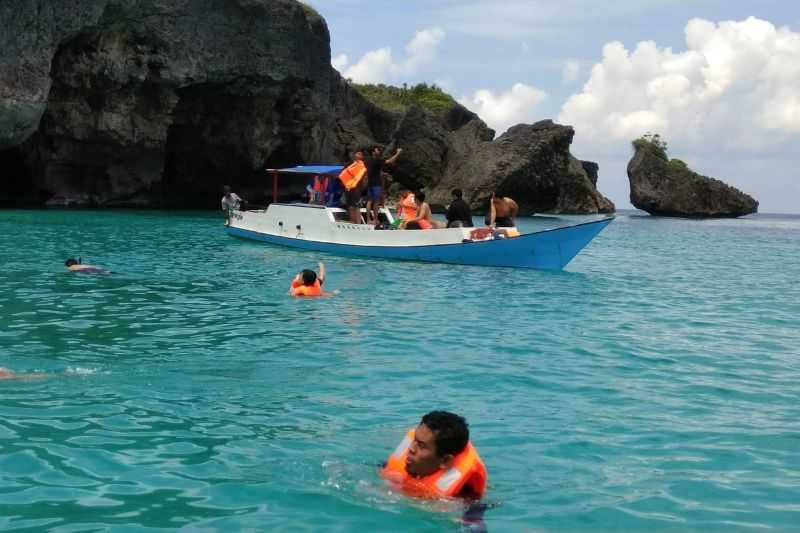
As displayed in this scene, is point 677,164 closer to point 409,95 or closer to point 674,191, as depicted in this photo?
point 674,191

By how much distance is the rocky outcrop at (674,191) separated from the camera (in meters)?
63.0

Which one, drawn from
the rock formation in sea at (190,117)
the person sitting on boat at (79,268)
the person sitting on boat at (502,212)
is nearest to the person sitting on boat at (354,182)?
the person sitting on boat at (502,212)

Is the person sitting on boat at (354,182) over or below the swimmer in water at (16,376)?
over

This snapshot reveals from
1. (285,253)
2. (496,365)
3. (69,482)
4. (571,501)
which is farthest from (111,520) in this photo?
(285,253)

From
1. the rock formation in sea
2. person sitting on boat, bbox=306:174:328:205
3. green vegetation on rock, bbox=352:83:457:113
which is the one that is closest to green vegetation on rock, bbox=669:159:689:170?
the rock formation in sea

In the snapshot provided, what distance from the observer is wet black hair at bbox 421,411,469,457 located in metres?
4.97

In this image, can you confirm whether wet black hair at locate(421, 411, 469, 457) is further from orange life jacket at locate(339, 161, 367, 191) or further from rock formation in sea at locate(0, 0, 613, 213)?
rock formation in sea at locate(0, 0, 613, 213)

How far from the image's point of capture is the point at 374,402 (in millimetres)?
7570

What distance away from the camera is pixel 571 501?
17.7 feet

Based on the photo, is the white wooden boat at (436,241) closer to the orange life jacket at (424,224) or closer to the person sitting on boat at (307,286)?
the orange life jacket at (424,224)

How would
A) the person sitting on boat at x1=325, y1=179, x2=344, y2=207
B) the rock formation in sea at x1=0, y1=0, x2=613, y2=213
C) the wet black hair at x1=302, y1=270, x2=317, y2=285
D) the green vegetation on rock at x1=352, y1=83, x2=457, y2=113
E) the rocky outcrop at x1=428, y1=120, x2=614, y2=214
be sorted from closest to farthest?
the wet black hair at x1=302, y1=270, x2=317, y2=285 < the person sitting on boat at x1=325, y1=179, x2=344, y2=207 < the rock formation in sea at x1=0, y1=0, x2=613, y2=213 < the rocky outcrop at x1=428, y1=120, x2=614, y2=214 < the green vegetation on rock at x1=352, y1=83, x2=457, y2=113

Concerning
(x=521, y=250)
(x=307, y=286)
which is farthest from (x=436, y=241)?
(x=307, y=286)

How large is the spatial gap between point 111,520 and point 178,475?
0.77m

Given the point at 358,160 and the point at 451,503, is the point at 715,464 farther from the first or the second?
the point at 358,160
